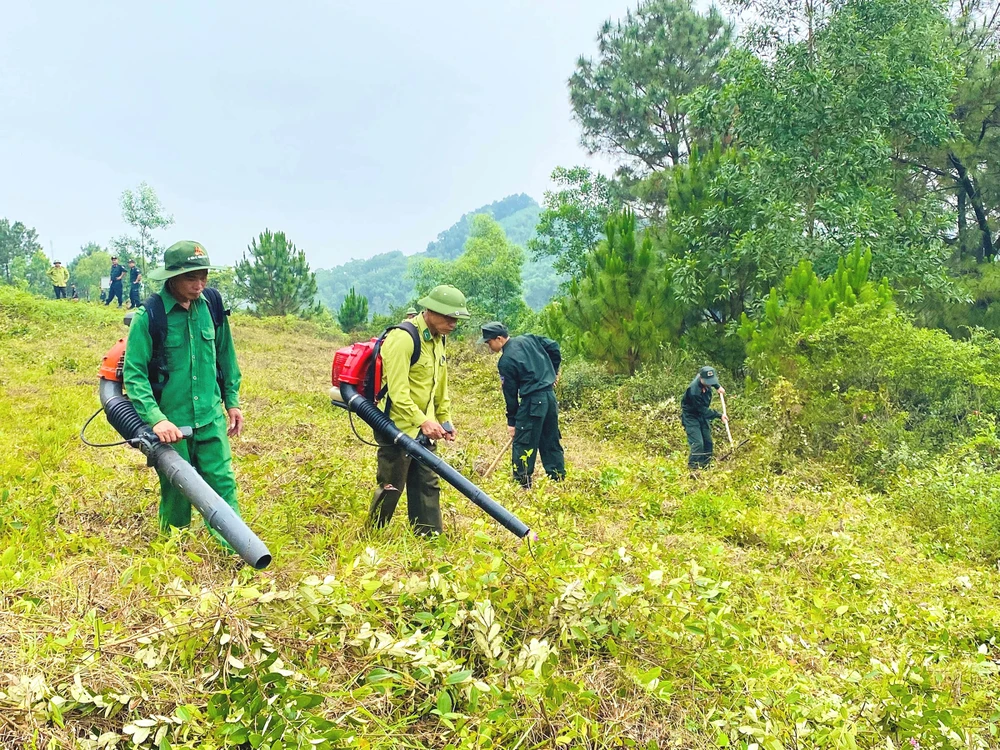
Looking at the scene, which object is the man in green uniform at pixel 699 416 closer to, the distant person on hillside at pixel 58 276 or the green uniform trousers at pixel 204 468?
the green uniform trousers at pixel 204 468

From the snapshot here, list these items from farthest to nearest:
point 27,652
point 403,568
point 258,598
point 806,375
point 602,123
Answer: point 602,123, point 806,375, point 403,568, point 258,598, point 27,652

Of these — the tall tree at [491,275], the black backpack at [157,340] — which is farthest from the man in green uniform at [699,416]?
the tall tree at [491,275]

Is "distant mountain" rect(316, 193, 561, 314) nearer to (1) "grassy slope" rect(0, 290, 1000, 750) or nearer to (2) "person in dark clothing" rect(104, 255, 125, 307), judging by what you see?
(2) "person in dark clothing" rect(104, 255, 125, 307)

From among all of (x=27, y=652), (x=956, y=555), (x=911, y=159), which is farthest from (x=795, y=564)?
(x=911, y=159)

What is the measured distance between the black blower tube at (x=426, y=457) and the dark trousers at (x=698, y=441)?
188 inches

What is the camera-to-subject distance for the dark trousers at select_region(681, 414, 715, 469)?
7.81 metres

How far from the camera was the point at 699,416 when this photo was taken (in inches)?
314

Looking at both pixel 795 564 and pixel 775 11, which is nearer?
pixel 795 564

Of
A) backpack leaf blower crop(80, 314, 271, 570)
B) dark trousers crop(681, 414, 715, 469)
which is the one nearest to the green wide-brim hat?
backpack leaf blower crop(80, 314, 271, 570)

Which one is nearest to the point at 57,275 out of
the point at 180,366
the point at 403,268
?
the point at 180,366

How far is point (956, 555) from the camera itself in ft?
16.8

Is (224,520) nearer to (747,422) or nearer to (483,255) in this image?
(747,422)

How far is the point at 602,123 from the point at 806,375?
63.1 feet

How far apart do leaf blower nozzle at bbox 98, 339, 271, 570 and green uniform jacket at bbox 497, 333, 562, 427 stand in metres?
3.27
